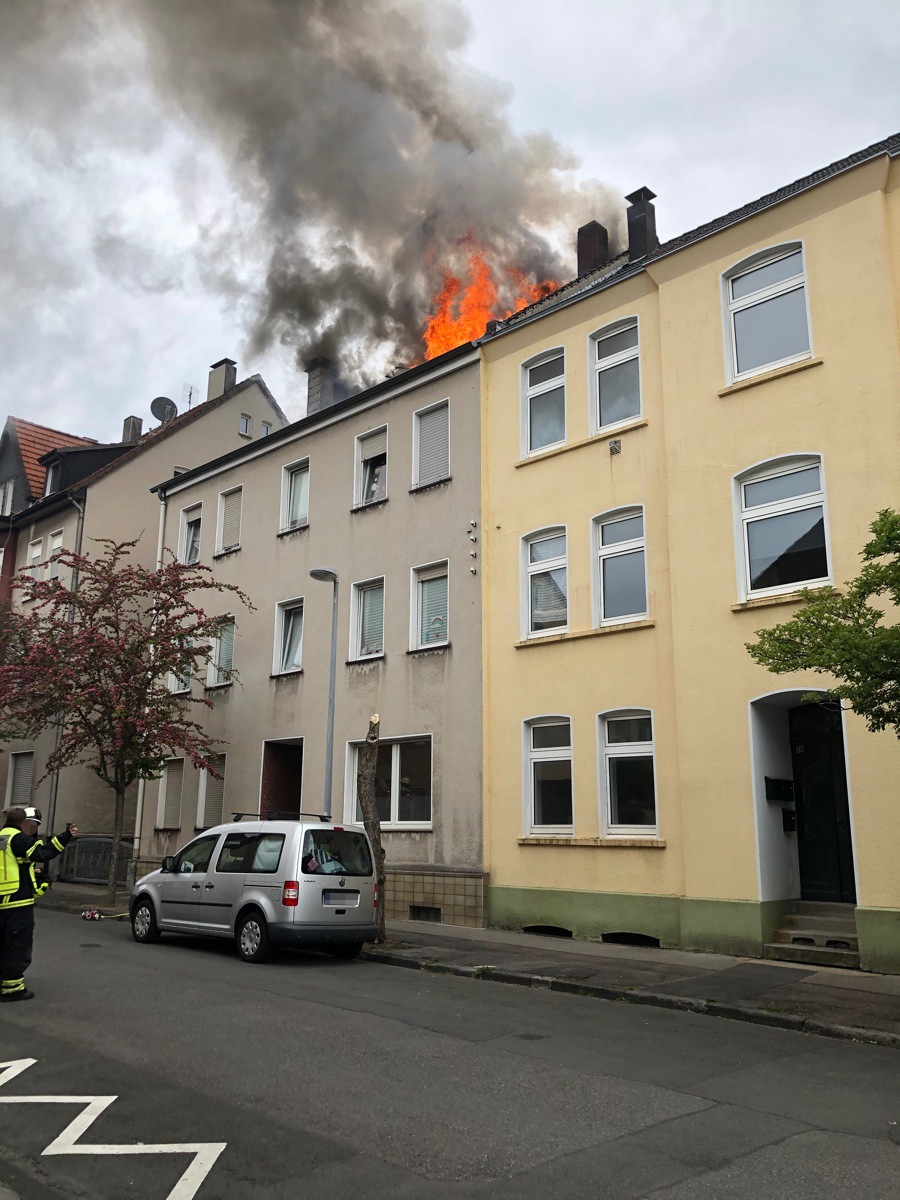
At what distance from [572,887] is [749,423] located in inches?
283

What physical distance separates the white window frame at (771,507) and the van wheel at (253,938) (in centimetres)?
758

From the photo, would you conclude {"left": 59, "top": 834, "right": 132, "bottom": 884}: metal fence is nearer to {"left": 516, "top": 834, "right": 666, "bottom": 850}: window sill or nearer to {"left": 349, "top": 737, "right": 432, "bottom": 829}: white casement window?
{"left": 349, "top": 737, "right": 432, "bottom": 829}: white casement window

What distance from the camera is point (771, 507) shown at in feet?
45.0

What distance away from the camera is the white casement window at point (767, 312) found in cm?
1401

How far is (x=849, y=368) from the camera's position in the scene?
1313 cm

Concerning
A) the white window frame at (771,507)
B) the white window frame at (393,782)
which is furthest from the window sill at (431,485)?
the white window frame at (771,507)

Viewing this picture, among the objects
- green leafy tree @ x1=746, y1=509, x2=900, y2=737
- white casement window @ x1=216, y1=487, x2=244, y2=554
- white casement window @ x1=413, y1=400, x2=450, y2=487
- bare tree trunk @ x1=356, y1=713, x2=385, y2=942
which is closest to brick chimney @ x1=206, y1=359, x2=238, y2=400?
white casement window @ x1=216, y1=487, x2=244, y2=554

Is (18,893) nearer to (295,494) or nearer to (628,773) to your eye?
(628,773)

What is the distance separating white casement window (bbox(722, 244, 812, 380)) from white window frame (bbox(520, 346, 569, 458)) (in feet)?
10.5

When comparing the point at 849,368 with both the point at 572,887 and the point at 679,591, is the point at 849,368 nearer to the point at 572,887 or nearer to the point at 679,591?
the point at 679,591

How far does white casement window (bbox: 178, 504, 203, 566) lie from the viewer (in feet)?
84.4

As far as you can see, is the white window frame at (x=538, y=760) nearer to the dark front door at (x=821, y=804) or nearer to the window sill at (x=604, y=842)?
the window sill at (x=604, y=842)

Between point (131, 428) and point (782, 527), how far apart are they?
28825mm

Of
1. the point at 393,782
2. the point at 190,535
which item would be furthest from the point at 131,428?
the point at 393,782
